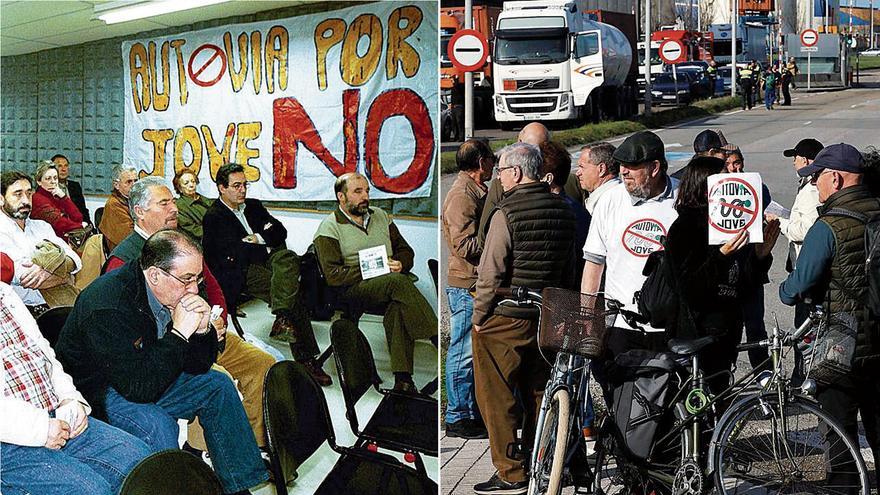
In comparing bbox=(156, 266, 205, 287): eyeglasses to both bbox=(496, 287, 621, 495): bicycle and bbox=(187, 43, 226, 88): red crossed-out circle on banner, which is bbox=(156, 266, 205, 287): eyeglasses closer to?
bbox=(187, 43, 226, 88): red crossed-out circle on banner

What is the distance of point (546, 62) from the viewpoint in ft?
112

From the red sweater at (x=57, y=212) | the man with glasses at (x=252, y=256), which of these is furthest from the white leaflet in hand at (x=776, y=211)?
the red sweater at (x=57, y=212)

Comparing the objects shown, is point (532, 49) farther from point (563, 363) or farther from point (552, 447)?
point (552, 447)

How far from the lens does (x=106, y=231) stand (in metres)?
4.75

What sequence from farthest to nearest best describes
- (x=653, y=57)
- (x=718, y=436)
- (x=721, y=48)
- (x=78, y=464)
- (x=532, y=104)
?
(x=721, y=48) → (x=653, y=57) → (x=532, y=104) → (x=718, y=436) → (x=78, y=464)

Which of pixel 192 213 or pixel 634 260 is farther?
pixel 634 260

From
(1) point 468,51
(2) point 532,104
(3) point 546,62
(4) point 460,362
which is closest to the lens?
(4) point 460,362

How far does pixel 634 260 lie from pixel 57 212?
267cm

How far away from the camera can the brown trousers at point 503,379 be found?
6.18m

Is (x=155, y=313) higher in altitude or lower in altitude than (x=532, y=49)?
lower

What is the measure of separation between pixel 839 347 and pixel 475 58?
→ 12.3 meters

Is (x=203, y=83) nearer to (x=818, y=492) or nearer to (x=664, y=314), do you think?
(x=664, y=314)

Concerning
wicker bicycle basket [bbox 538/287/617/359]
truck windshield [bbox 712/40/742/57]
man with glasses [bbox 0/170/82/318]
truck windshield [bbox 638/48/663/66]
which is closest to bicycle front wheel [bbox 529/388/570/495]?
wicker bicycle basket [bbox 538/287/617/359]

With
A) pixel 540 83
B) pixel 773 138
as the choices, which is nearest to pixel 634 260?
pixel 773 138
